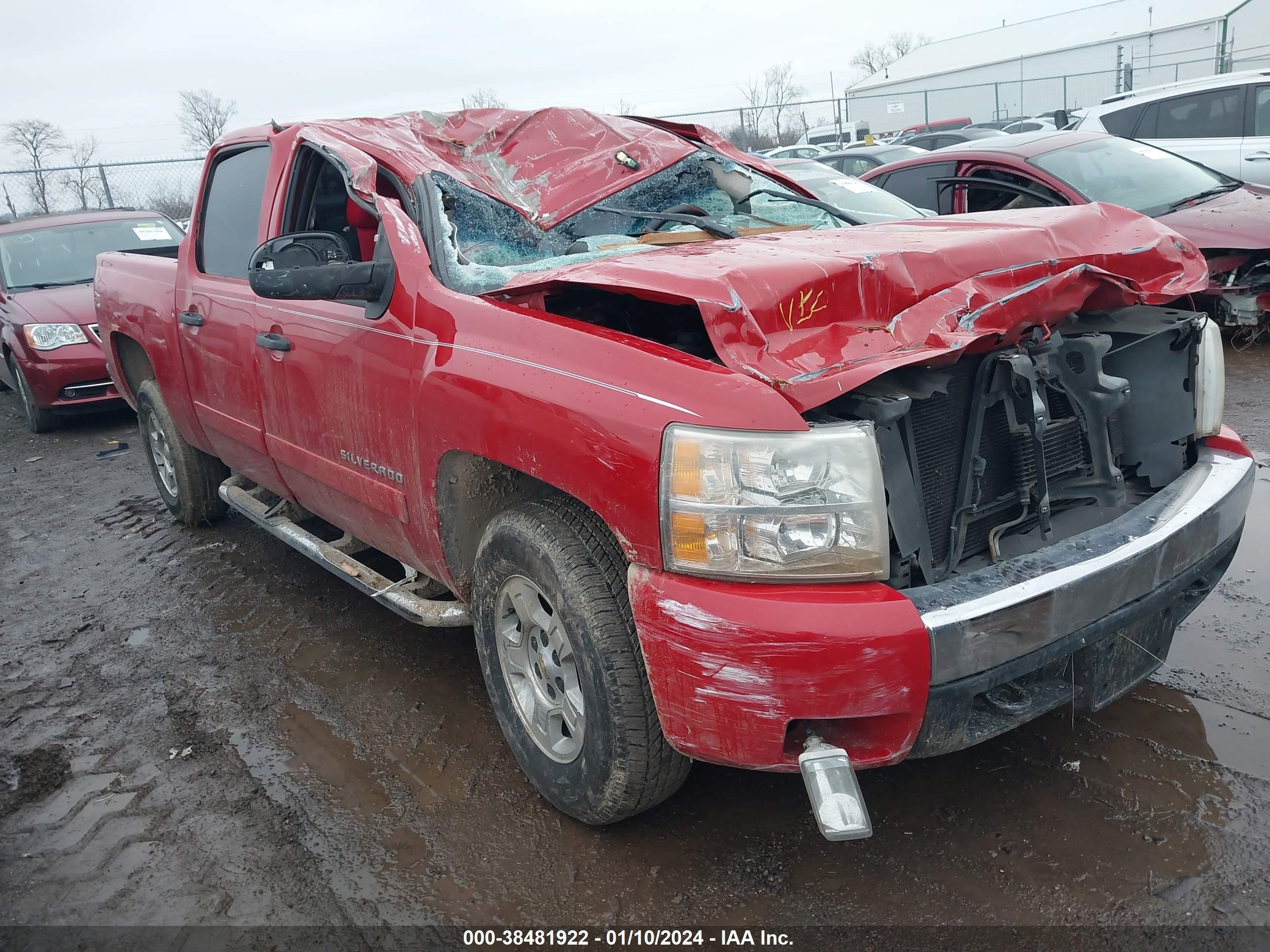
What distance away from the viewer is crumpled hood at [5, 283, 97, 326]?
7.73 metres

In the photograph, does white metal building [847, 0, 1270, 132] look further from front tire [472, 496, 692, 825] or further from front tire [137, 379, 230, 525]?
front tire [472, 496, 692, 825]

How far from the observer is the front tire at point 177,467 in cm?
488

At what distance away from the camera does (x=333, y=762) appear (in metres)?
2.91

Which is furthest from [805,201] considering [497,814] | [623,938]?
[623,938]

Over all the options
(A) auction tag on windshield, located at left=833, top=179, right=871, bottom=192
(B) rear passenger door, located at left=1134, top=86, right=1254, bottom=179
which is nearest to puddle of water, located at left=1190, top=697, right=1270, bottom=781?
(A) auction tag on windshield, located at left=833, top=179, right=871, bottom=192

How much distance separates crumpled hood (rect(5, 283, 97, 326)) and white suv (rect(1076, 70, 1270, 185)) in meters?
8.68

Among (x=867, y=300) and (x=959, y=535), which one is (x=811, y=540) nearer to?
(x=959, y=535)

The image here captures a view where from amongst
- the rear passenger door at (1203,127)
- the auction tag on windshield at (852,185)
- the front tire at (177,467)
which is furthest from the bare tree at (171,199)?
the rear passenger door at (1203,127)

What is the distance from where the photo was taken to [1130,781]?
248cm

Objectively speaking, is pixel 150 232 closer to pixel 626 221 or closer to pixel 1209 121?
pixel 626 221

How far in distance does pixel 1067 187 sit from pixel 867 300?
15.5 ft

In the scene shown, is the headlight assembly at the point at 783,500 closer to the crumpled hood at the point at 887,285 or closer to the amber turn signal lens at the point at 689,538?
the amber turn signal lens at the point at 689,538

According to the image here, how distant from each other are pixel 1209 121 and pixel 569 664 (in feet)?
30.4

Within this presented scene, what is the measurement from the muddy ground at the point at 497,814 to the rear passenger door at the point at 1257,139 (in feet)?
20.3
